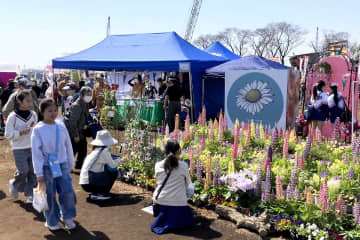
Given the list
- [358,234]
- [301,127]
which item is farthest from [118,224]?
[301,127]

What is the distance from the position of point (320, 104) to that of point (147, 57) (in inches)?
206

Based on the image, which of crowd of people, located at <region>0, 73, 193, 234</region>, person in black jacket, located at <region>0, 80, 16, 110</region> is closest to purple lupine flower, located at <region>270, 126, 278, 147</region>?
crowd of people, located at <region>0, 73, 193, 234</region>

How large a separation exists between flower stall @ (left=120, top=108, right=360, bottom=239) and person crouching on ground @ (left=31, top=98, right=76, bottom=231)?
1.66m

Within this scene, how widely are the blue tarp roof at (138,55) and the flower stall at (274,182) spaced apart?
4.77m

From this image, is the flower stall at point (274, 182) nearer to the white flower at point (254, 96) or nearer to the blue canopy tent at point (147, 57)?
the white flower at point (254, 96)

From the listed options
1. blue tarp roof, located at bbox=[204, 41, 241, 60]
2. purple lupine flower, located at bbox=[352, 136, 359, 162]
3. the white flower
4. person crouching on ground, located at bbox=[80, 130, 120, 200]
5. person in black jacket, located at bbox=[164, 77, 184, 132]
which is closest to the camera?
purple lupine flower, located at bbox=[352, 136, 359, 162]

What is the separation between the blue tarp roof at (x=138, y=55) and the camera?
10.5m

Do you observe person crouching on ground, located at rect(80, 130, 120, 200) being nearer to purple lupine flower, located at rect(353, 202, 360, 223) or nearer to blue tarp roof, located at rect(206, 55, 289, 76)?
purple lupine flower, located at rect(353, 202, 360, 223)

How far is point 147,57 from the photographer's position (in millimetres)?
10883

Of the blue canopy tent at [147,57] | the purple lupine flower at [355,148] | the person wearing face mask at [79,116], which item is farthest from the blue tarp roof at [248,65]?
the purple lupine flower at [355,148]

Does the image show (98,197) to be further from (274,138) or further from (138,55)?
(138,55)

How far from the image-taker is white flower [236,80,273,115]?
8.45 m

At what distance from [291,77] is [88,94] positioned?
491cm

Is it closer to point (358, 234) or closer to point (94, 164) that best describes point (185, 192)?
point (94, 164)
